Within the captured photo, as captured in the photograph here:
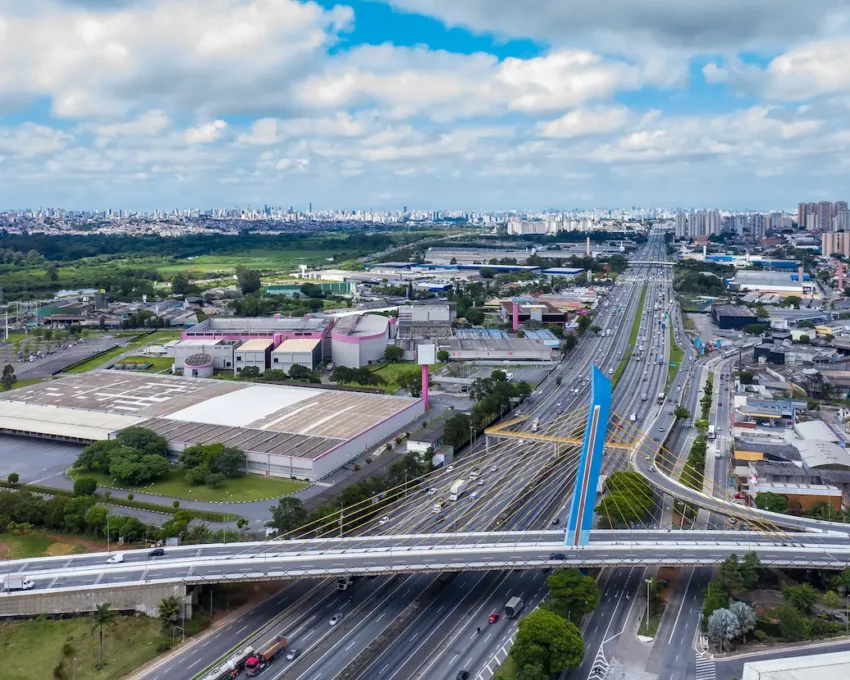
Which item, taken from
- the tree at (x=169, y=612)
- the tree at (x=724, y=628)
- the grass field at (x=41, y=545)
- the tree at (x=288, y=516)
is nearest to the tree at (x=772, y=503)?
the tree at (x=724, y=628)

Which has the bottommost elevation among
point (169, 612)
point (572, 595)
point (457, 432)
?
→ point (169, 612)

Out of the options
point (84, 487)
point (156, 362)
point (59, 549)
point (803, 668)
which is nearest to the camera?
point (803, 668)

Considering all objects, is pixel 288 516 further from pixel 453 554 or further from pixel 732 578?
pixel 732 578

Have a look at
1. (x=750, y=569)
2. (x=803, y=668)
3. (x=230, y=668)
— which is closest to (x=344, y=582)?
(x=230, y=668)

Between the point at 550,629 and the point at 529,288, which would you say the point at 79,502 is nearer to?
the point at 550,629

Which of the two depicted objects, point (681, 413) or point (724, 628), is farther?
point (681, 413)

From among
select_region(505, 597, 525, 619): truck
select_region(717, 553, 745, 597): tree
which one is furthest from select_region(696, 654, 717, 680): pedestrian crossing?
select_region(505, 597, 525, 619): truck
